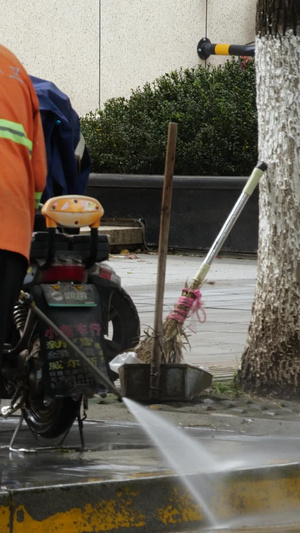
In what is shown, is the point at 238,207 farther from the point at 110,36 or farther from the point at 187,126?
the point at 110,36

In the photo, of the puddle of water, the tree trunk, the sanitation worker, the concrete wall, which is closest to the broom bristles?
the tree trunk

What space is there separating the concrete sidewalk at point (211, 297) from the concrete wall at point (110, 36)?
3812mm

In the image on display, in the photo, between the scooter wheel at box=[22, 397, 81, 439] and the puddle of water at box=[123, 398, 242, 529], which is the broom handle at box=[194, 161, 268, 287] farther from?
the scooter wheel at box=[22, 397, 81, 439]

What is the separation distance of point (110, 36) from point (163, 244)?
515 inches

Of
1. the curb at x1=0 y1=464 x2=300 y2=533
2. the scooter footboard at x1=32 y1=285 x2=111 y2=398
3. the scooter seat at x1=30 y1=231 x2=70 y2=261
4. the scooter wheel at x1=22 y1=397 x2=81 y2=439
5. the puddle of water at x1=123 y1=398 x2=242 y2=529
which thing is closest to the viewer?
the curb at x1=0 y1=464 x2=300 y2=533

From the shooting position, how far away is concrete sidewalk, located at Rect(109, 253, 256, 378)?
805 centimetres

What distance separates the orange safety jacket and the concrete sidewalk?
2.74 m

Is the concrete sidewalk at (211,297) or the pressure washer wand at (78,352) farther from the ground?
the pressure washer wand at (78,352)

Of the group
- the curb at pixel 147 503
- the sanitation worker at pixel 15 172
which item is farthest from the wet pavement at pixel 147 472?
the sanitation worker at pixel 15 172

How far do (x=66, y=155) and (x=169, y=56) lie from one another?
45.3 feet

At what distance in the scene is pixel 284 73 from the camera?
6781mm

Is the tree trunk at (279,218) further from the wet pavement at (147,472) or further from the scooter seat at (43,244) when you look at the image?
the scooter seat at (43,244)

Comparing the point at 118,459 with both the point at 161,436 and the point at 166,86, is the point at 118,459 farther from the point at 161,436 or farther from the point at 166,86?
the point at 166,86

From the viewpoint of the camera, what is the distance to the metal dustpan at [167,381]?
251 inches
